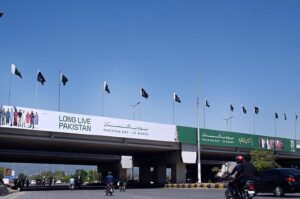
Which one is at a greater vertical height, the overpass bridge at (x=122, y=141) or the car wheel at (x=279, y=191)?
the overpass bridge at (x=122, y=141)

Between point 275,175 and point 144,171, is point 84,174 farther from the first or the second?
point 275,175

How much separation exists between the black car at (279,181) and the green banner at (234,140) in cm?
3060

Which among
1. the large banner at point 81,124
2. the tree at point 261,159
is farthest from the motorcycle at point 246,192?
the tree at point 261,159

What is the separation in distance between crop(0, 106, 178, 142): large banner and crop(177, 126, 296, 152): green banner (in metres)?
2.16

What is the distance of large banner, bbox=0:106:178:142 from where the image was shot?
41938mm

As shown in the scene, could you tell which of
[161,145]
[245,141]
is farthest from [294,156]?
[161,145]

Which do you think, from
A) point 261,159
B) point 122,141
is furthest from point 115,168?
point 122,141

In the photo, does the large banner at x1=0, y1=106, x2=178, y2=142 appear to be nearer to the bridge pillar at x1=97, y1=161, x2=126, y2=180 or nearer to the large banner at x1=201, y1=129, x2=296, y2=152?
the large banner at x1=201, y1=129, x2=296, y2=152

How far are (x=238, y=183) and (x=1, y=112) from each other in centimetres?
3240

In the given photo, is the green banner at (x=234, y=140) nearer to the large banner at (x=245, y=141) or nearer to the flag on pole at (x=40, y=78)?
the large banner at (x=245, y=141)

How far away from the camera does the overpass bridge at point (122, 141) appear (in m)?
43.9

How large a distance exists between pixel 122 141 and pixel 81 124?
21.5 feet

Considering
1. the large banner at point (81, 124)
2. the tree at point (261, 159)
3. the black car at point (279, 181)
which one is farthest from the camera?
the tree at point (261, 159)

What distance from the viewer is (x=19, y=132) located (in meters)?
43.4
